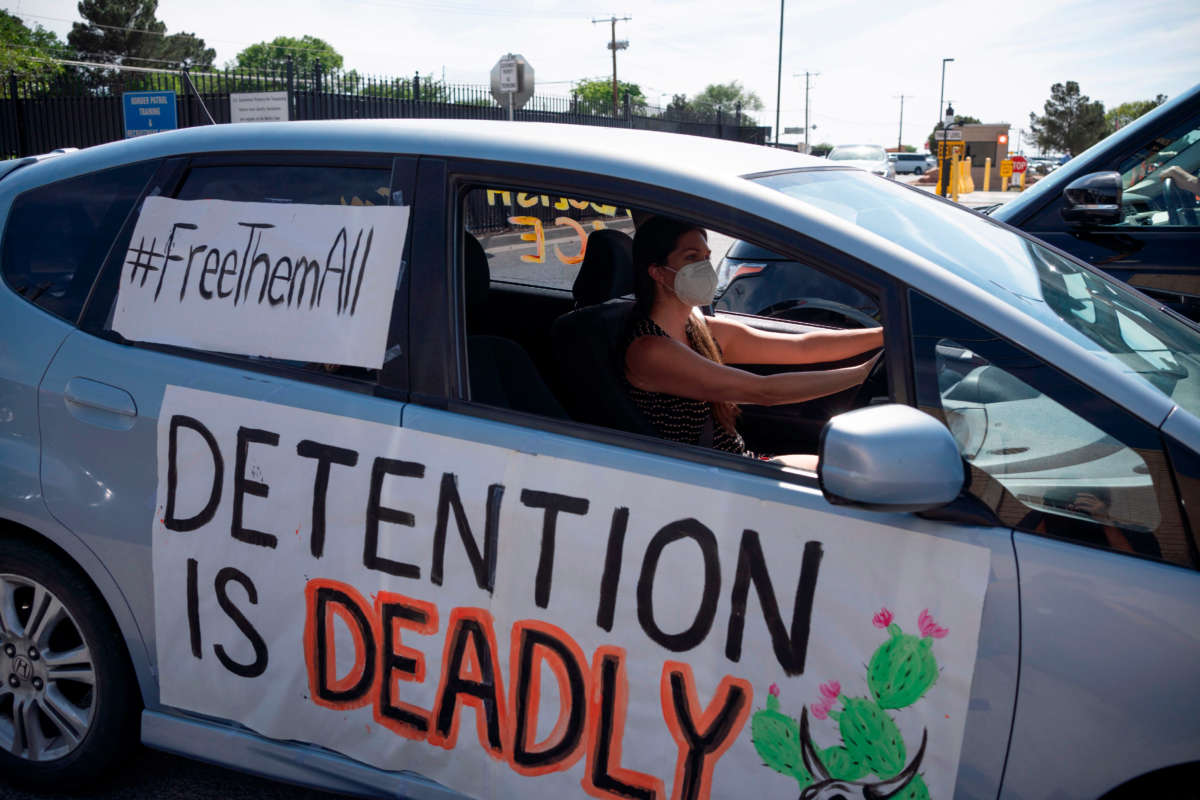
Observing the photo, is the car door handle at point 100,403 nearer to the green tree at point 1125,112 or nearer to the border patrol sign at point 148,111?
the border patrol sign at point 148,111

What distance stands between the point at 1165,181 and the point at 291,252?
3891 mm

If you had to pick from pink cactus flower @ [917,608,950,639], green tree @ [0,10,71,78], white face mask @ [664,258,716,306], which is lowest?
pink cactus flower @ [917,608,950,639]

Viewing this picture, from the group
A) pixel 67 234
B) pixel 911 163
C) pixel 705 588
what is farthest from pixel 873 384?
pixel 911 163

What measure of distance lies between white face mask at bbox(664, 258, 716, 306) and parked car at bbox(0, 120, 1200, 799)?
22cm

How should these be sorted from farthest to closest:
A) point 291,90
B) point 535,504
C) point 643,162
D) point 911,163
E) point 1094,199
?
point 911,163 → point 291,90 → point 1094,199 → point 643,162 → point 535,504

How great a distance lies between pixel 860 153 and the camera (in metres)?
35.0

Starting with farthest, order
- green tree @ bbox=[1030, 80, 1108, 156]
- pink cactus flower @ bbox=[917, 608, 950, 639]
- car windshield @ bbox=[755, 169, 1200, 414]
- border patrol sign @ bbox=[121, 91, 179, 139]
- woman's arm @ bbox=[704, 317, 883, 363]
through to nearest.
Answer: green tree @ bbox=[1030, 80, 1108, 156]
border patrol sign @ bbox=[121, 91, 179, 139]
woman's arm @ bbox=[704, 317, 883, 363]
car windshield @ bbox=[755, 169, 1200, 414]
pink cactus flower @ bbox=[917, 608, 950, 639]

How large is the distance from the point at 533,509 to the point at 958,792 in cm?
88

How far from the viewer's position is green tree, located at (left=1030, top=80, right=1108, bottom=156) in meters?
70.1

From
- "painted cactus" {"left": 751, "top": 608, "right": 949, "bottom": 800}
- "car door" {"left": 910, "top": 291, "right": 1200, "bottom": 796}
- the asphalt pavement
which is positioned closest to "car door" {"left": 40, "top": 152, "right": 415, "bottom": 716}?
the asphalt pavement

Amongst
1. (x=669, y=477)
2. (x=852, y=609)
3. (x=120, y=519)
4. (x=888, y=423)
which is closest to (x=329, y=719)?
(x=120, y=519)

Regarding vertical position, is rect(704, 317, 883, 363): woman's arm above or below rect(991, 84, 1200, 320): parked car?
below

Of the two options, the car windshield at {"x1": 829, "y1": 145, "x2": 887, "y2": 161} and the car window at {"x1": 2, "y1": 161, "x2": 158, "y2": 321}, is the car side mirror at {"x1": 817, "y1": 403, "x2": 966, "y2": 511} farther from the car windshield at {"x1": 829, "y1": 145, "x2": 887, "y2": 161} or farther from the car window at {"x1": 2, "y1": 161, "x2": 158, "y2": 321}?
the car windshield at {"x1": 829, "y1": 145, "x2": 887, "y2": 161}

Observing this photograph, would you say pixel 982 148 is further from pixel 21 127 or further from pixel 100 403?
pixel 100 403
